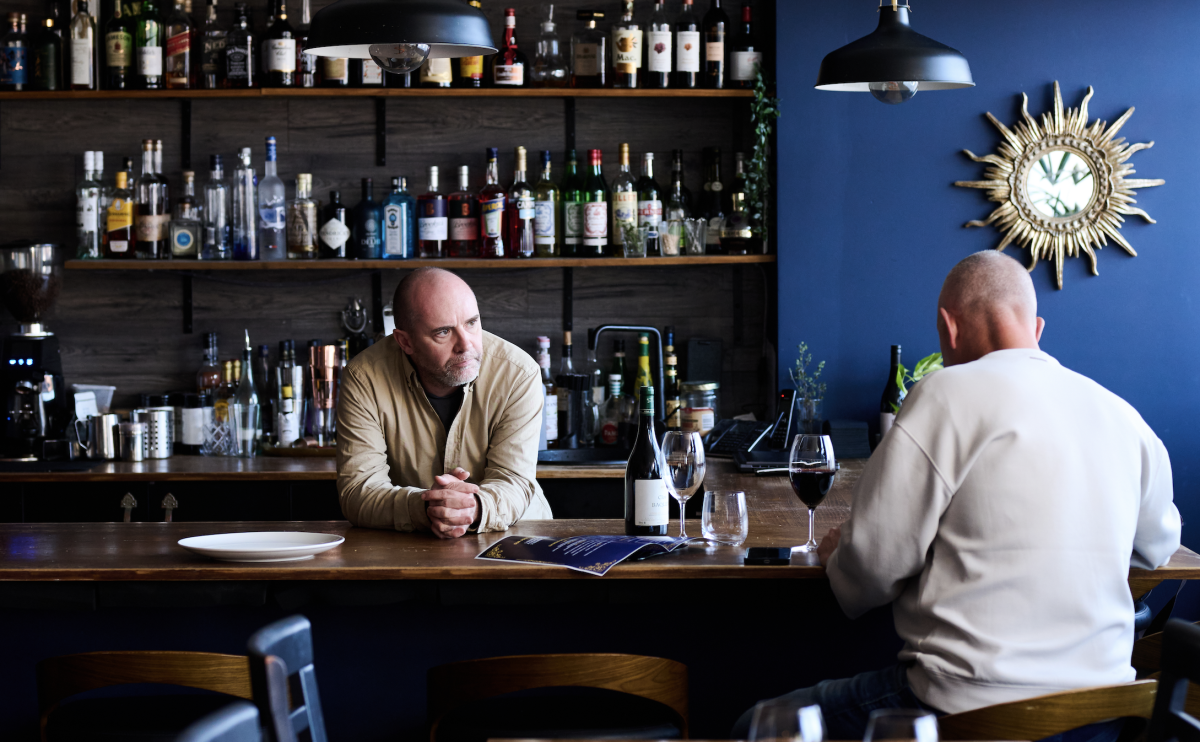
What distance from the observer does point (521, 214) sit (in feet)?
12.1

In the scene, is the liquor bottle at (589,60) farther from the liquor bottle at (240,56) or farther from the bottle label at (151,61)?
the bottle label at (151,61)

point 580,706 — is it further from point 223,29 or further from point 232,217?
point 223,29

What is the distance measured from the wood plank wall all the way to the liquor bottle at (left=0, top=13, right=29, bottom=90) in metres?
0.12

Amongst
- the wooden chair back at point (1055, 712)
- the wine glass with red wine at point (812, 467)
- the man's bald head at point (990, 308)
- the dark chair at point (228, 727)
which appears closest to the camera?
the dark chair at point (228, 727)

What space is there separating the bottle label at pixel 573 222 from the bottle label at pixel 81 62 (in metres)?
1.61

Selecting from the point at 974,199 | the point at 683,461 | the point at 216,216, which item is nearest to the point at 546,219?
the point at 216,216

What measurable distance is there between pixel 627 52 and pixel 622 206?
1.61ft

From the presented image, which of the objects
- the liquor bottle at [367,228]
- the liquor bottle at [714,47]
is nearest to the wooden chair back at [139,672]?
the liquor bottle at [367,228]

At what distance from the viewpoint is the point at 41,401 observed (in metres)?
3.56

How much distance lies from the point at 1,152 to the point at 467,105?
5.30 feet

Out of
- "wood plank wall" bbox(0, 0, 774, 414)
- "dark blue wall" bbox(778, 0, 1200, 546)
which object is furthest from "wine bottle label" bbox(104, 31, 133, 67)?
"dark blue wall" bbox(778, 0, 1200, 546)

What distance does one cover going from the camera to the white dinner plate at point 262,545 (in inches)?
73.6

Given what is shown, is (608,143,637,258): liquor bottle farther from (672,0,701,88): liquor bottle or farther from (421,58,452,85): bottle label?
(421,58,452,85): bottle label

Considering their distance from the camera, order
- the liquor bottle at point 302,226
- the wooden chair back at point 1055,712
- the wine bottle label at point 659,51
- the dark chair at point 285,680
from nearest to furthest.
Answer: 1. the dark chair at point 285,680
2. the wooden chair back at point 1055,712
3. the wine bottle label at point 659,51
4. the liquor bottle at point 302,226
